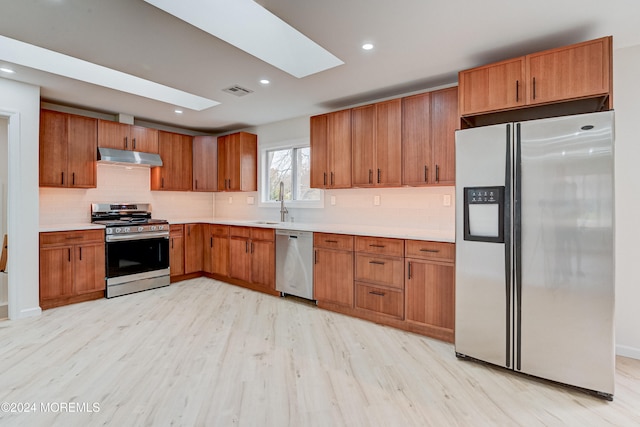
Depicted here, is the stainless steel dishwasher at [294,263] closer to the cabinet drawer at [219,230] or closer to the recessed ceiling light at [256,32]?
the cabinet drawer at [219,230]

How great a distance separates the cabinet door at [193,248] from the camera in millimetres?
4891

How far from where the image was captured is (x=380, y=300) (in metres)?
3.19

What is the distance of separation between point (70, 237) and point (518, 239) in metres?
4.51

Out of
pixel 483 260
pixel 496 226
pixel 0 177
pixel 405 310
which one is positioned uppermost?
pixel 0 177

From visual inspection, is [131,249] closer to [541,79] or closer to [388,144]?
[388,144]

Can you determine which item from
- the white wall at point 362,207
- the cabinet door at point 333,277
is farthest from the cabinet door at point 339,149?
the cabinet door at point 333,277

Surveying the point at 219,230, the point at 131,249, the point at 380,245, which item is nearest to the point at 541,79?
the point at 380,245

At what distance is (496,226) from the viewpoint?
2314mm

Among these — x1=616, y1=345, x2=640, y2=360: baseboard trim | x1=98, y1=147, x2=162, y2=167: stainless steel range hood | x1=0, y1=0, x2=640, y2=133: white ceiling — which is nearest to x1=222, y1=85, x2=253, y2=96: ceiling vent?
x1=0, y1=0, x2=640, y2=133: white ceiling

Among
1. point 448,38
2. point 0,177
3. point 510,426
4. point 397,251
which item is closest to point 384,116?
point 448,38

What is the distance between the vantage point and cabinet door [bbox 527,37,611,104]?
82.6 inches

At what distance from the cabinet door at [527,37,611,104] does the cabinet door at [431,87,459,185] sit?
72 cm

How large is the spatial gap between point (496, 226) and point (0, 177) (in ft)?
17.6

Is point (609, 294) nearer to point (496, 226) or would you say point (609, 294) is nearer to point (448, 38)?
point (496, 226)
